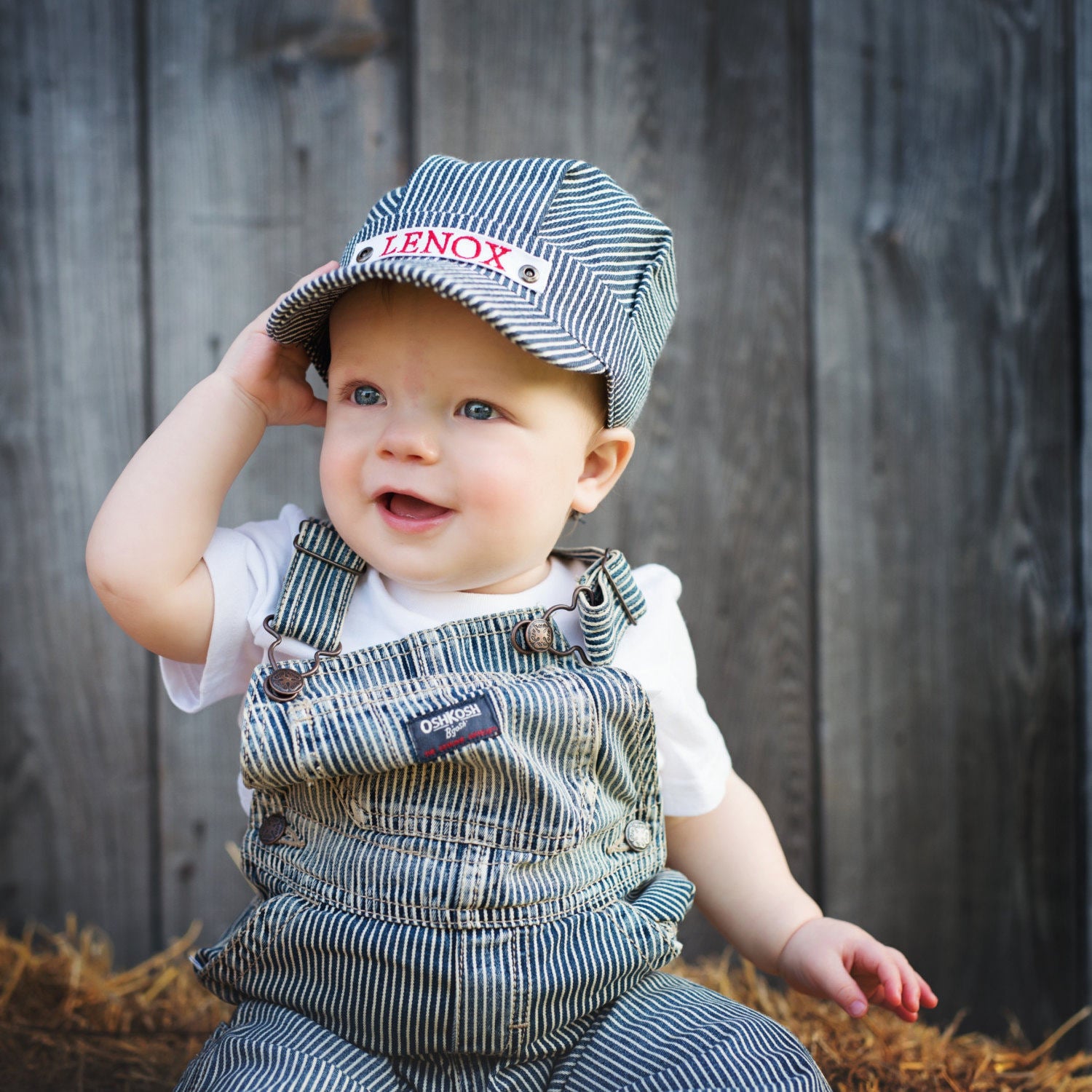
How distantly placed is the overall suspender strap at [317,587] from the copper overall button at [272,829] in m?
0.18

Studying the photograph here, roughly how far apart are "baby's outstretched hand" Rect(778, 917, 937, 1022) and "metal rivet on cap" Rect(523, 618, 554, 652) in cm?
45

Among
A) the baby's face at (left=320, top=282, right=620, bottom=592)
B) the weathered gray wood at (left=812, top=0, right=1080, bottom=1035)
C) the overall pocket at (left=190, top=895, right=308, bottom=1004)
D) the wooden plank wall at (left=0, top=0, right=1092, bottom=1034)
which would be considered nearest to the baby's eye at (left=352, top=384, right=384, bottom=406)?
the baby's face at (left=320, top=282, right=620, bottom=592)

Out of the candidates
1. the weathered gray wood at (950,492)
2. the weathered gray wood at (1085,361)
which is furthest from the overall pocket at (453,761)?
the weathered gray wood at (1085,361)

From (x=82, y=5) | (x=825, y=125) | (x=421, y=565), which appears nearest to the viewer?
(x=421, y=565)

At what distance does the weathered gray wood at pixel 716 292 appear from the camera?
185 centimetres

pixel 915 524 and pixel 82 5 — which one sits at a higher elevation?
pixel 82 5

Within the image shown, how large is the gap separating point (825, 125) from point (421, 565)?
4.07ft

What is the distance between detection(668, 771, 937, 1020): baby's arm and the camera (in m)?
1.18

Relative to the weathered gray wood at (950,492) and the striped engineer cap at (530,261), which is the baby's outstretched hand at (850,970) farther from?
the weathered gray wood at (950,492)

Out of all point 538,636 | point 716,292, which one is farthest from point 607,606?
point 716,292

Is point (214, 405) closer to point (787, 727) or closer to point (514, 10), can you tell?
point (514, 10)

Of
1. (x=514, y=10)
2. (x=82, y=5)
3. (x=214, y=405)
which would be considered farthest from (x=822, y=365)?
(x=82, y=5)

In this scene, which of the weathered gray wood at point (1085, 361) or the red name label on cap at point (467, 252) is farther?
the weathered gray wood at point (1085, 361)

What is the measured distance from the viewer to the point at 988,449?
2.00 m
